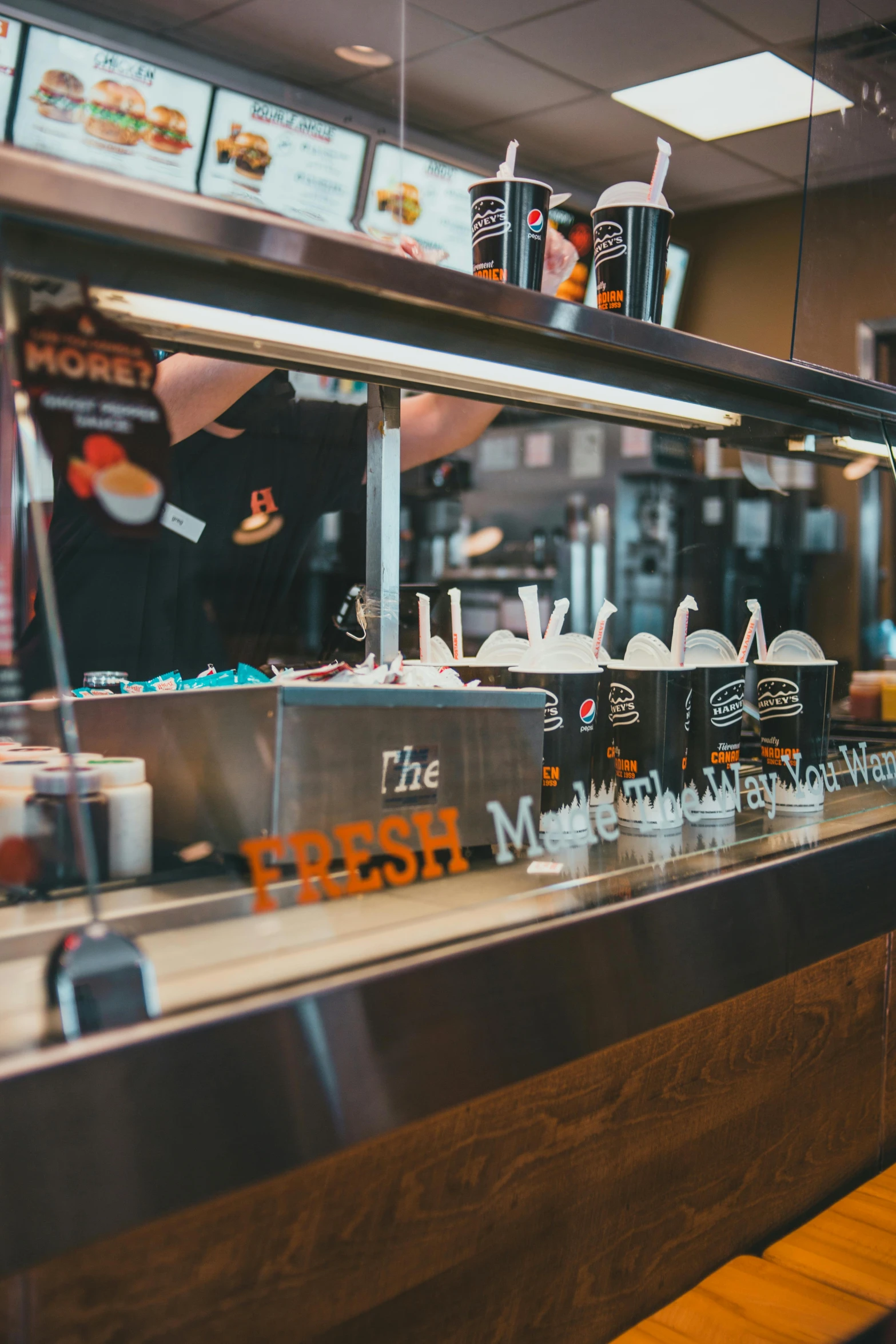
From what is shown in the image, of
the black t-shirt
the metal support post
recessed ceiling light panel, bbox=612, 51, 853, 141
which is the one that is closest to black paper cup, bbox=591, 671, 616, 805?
the metal support post

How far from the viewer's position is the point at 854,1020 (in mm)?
1653

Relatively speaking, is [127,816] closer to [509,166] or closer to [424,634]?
[424,634]

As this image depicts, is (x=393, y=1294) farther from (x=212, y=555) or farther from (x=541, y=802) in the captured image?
(x=212, y=555)

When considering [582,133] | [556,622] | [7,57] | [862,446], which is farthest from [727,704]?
[582,133]

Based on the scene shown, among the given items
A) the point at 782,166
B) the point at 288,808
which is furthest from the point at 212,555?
the point at 782,166

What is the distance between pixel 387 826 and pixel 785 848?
0.51 metres

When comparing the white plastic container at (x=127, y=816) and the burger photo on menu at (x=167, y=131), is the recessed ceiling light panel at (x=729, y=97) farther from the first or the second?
the white plastic container at (x=127, y=816)

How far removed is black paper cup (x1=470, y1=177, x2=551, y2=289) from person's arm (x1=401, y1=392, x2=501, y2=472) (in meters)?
1.19

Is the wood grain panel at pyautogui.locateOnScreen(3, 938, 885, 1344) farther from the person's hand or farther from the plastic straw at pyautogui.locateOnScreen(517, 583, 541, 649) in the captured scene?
the person's hand

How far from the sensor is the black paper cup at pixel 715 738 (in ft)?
4.36

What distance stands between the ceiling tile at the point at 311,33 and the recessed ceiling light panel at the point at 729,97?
0.87 meters

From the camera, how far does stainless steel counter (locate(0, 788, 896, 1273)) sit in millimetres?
643

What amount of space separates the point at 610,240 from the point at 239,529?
142 centimetres

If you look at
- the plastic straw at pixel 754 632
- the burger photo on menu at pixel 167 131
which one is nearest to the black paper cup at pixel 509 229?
the plastic straw at pixel 754 632
